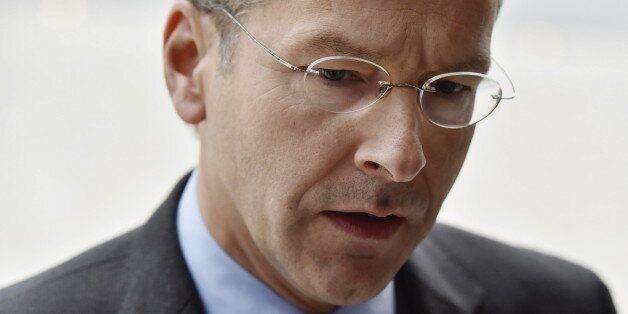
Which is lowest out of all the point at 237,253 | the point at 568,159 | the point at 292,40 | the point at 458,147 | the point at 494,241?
the point at 568,159

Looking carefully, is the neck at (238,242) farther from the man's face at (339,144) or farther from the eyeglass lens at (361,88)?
the eyeglass lens at (361,88)

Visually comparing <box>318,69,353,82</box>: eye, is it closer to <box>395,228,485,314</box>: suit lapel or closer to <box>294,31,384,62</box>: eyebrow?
<box>294,31,384,62</box>: eyebrow

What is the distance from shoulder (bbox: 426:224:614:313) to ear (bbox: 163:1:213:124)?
633 millimetres

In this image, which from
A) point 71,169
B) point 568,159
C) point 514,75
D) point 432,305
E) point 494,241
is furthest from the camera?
→ point 514,75

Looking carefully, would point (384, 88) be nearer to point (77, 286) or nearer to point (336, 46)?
point (336, 46)

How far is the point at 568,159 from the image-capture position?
4.27 meters

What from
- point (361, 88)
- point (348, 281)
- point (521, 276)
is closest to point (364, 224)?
point (348, 281)

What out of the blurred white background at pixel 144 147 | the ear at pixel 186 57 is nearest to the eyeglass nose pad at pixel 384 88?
the ear at pixel 186 57

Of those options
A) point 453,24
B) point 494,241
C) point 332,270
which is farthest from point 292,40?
point 494,241

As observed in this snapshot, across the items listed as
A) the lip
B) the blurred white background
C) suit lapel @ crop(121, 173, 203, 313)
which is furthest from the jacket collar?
the blurred white background

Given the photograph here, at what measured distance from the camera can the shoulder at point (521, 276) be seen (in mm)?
1916

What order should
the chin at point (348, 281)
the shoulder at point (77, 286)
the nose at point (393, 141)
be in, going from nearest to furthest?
the nose at point (393, 141) < the chin at point (348, 281) < the shoulder at point (77, 286)

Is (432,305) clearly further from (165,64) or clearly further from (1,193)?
(1,193)

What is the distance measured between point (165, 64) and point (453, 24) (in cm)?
49
